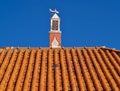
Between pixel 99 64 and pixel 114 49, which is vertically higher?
pixel 114 49

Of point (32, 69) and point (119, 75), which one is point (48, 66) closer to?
point (32, 69)

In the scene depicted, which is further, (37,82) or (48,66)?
(48,66)

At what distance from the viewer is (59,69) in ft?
40.5

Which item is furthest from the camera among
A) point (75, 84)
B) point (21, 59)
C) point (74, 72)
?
point (21, 59)

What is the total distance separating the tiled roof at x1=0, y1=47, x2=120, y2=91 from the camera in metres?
11.0

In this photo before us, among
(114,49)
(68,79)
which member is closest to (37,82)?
(68,79)

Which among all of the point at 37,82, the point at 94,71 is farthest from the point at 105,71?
the point at 37,82

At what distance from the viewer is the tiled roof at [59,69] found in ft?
36.2

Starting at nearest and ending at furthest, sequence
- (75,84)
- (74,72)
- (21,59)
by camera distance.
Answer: (75,84) < (74,72) < (21,59)

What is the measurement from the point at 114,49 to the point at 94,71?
7.58ft

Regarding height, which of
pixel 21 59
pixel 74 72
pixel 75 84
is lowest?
pixel 75 84

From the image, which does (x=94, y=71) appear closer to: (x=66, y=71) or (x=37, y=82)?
(x=66, y=71)

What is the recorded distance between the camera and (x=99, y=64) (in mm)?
12789

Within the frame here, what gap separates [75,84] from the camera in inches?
437
